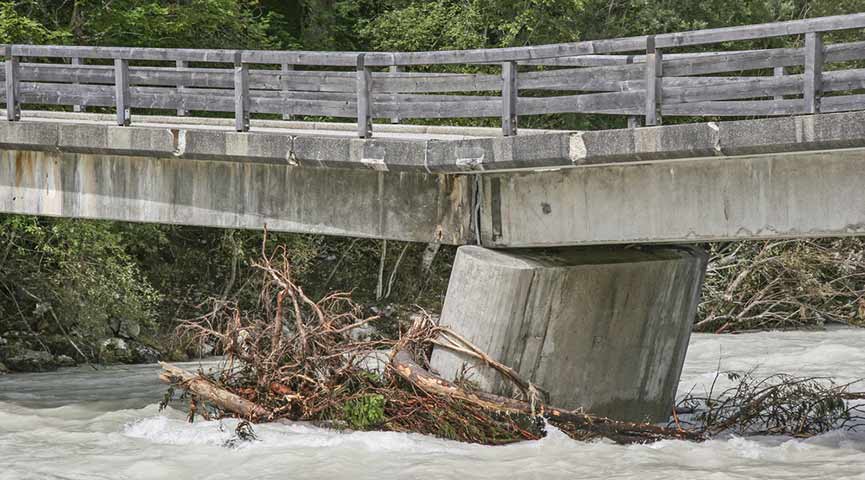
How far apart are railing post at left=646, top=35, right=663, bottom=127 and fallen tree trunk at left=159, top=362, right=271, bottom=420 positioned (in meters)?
4.53

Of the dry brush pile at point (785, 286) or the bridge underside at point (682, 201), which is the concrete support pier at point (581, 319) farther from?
the dry brush pile at point (785, 286)

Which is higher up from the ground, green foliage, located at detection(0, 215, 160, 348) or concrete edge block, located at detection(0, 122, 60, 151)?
concrete edge block, located at detection(0, 122, 60, 151)

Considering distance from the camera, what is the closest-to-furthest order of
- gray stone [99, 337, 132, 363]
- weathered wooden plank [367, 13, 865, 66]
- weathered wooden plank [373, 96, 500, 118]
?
weathered wooden plank [367, 13, 865, 66]
weathered wooden plank [373, 96, 500, 118]
gray stone [99, 337, 132, 363]

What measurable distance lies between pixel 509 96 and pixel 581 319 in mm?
2170

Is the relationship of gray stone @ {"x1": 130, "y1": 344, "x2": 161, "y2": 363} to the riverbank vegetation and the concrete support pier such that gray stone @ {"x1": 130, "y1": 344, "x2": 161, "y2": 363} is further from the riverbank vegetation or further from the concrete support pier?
the concrete support pier

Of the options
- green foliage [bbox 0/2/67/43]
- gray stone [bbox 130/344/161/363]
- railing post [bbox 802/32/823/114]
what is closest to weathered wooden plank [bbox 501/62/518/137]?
railing post [bbox 802/32/823/114]

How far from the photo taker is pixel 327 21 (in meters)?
28.7

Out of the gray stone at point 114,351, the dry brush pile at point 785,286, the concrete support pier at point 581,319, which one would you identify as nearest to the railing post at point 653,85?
the concrete support pier at point 581,319

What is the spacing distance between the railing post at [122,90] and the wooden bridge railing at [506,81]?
0.01 meters

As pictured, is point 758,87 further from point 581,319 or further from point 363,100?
point 363,100

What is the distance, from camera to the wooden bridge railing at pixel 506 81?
977cm

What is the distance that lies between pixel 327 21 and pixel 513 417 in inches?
732

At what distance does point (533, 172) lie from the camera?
38.0 feet

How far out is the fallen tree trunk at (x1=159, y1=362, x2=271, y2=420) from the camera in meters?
12.1
